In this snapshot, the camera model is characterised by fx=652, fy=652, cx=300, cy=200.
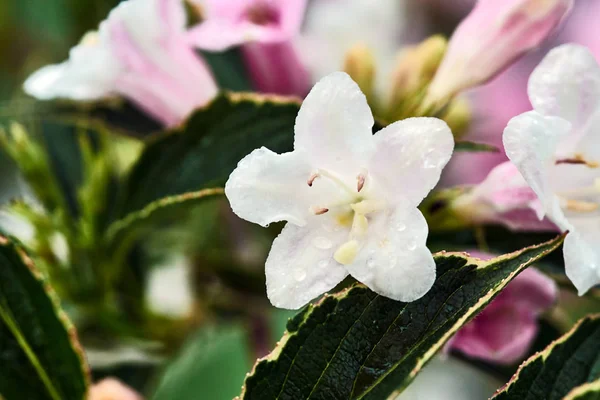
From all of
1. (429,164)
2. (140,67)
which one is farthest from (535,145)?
(140,67)

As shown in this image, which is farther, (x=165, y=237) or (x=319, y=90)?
(x=165, y=237)

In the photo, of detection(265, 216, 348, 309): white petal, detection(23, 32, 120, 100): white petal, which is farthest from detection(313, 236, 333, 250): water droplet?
detection(23, 32, 120, 100): white petal

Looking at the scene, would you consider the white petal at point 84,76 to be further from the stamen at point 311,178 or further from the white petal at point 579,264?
the white petal at point 579,264

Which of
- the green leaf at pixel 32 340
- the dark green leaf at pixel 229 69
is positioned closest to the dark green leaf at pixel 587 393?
the green leaf at pixel 32 340

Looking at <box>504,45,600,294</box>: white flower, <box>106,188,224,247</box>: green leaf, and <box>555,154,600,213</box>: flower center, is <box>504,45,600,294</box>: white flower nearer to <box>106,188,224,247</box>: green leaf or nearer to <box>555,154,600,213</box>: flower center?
<box>555,154,600,213</box>: flower center

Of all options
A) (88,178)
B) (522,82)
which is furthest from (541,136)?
(522,82)

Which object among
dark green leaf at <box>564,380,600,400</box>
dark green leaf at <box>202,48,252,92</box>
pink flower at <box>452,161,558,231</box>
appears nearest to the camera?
dark green leaf at <box>564,380,600,400</box>

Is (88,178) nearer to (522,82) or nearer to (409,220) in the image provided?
(409,220)
